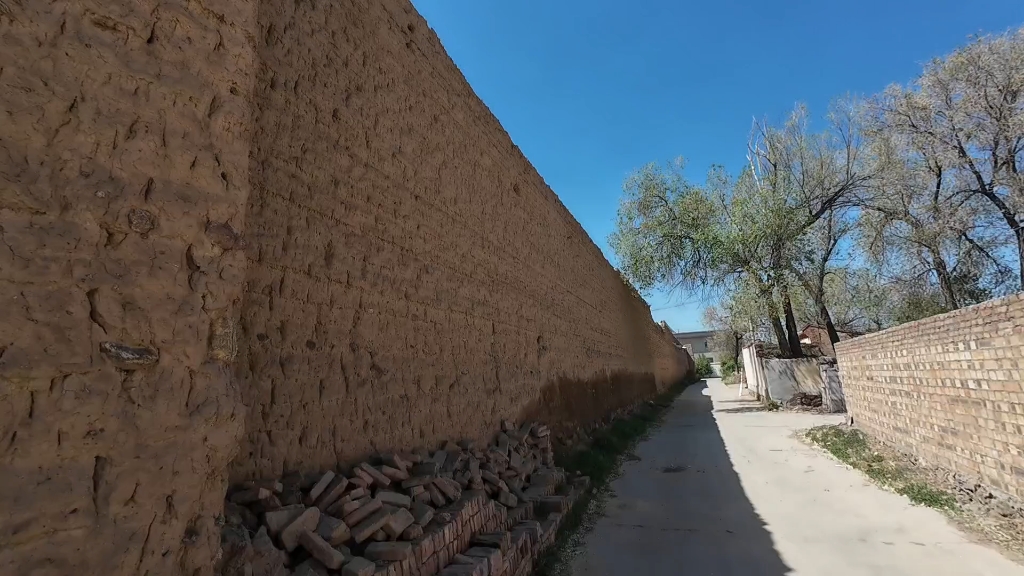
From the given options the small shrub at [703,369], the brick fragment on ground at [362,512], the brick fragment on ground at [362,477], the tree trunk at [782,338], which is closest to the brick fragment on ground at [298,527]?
the brick fragment on ground at [362,512]

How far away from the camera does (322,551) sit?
8.58ft

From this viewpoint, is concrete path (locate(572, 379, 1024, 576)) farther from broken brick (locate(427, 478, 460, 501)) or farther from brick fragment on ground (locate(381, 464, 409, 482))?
brick fragment on ground (locate(381, 464, 409, 482))

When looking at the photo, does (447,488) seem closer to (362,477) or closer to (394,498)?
(394,498)

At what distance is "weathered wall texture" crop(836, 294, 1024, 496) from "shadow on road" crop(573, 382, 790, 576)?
89.0 inches

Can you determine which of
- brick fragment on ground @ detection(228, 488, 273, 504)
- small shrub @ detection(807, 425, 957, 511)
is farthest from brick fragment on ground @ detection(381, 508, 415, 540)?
small shrub @ detection(807, 425, 957, 511)

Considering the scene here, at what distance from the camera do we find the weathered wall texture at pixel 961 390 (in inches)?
195

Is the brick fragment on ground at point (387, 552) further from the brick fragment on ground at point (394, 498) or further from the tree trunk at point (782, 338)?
the tree trunk at point (782, 338)

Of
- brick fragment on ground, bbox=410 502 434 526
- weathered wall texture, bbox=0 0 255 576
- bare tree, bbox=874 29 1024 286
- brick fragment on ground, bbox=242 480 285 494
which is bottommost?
brick fragment on ground, bbox=410 502 434 526

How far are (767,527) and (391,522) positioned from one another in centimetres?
404

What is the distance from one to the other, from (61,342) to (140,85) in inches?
38.0

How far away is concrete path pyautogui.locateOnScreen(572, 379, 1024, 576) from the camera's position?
14.3ft

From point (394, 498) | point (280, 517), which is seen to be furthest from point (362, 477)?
point (280, 517)

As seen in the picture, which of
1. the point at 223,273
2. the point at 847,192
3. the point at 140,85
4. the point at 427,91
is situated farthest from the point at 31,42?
the point at 847,192

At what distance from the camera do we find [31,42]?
5.65 feet
